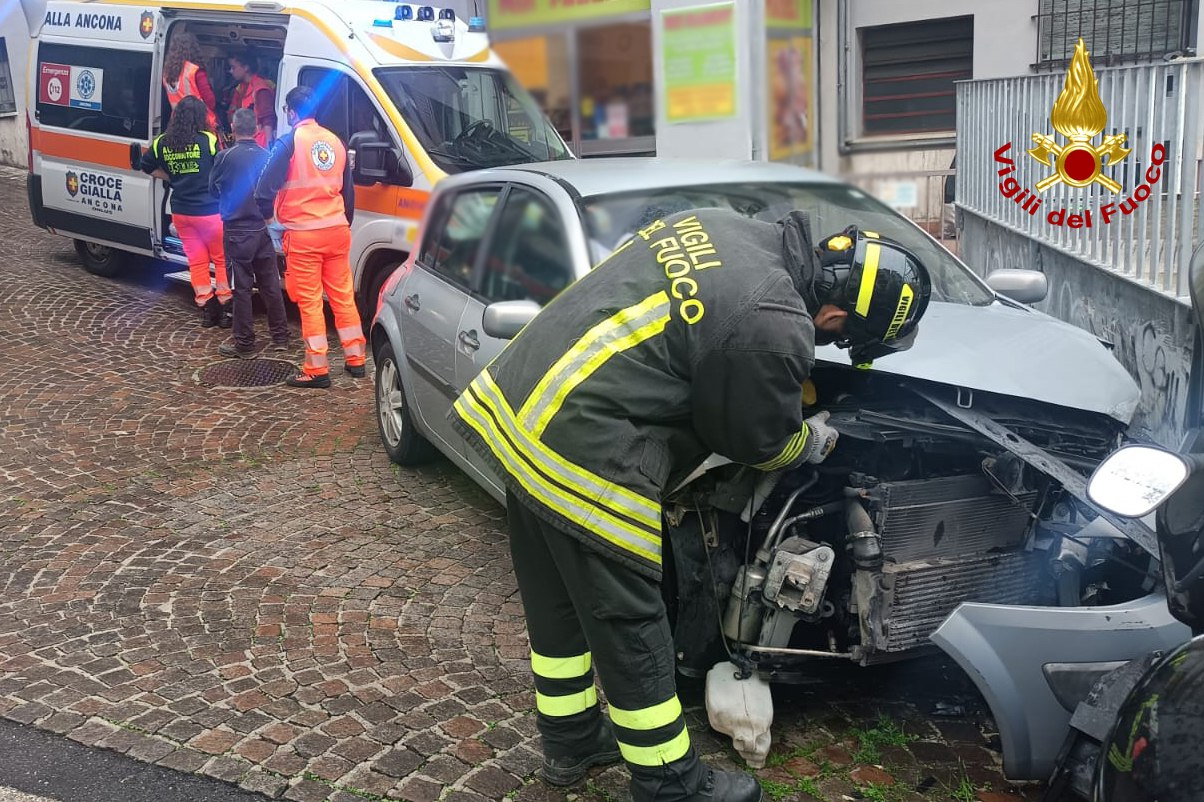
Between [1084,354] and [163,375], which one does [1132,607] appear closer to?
[1084,354]

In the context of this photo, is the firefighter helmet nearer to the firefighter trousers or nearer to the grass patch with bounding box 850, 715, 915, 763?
the firefighter trousers

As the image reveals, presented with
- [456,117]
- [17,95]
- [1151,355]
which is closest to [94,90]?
[456,117]

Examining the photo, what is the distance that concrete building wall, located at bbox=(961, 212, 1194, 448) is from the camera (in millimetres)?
4930

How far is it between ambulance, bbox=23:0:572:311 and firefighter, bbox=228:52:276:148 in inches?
4.0

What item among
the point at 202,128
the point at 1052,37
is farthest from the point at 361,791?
the point at 202,128

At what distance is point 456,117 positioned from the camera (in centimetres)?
741

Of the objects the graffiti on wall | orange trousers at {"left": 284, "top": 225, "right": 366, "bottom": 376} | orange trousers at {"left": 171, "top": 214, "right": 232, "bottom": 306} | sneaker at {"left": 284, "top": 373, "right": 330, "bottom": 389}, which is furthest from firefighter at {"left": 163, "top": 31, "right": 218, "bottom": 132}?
the graffiti on wall

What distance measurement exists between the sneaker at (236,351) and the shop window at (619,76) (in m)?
6.48

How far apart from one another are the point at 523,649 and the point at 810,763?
1.16 metres

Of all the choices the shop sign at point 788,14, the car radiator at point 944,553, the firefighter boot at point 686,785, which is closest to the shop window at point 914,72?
the shop sign at point 788,14

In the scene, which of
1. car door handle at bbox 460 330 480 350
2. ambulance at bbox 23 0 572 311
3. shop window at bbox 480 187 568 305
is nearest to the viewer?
shop window at bbox 480 187 568 305

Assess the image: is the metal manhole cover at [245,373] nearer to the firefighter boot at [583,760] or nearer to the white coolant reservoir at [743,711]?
the firefighter boot at [583,760]

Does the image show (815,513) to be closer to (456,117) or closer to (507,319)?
(507,319)

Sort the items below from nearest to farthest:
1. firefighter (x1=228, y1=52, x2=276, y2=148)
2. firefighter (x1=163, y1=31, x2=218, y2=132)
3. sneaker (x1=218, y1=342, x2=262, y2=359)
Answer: sneaker (x1=218, y1=342, x2=262, y2=359) < firefighter (x1=163, y1=31, x2=218, y2=132) < firefighter (x1=228, y1=52, x2=276, y2=148)
